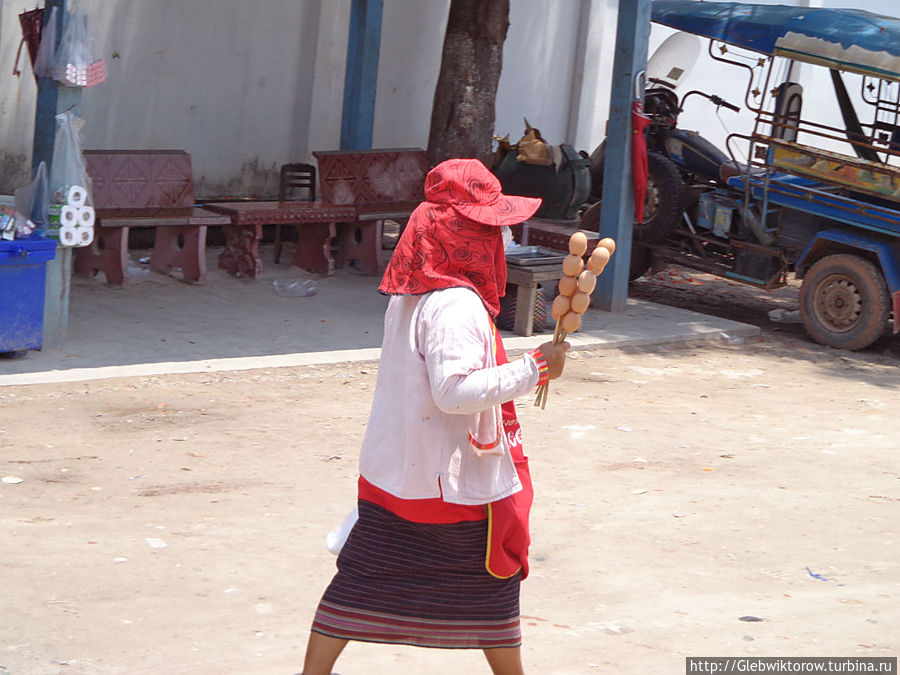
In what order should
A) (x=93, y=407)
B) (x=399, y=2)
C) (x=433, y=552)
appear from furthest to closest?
(x=399, y=2)
(x=93, y=407)
(x=433, y=552)

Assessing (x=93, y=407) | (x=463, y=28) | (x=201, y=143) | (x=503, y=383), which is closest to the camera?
(x=503, y=383)

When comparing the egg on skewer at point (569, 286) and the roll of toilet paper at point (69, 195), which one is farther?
the roll of toilet paper at point (69, 195)

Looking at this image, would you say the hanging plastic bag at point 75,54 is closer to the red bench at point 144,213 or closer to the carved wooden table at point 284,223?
the red bench at point 144,213

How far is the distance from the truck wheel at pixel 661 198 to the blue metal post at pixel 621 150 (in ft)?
2.39

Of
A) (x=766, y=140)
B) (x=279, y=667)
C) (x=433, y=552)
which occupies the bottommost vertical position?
(x=279, y=667)

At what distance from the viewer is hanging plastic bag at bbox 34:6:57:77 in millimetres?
7004

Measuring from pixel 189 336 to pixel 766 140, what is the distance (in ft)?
16.5

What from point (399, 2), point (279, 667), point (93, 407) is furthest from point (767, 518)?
point (399, 2)

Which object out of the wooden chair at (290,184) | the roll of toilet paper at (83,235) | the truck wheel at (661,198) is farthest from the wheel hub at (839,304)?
the roll of toilet paper at (83,235)

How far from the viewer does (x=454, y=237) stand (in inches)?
120

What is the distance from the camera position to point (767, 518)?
17.7ft

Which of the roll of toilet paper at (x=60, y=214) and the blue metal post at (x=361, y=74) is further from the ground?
the blue metal post at (x=361, y=74)

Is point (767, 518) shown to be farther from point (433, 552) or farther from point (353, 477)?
point (433, 552)

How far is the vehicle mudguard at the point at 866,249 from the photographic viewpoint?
9.26 meters
